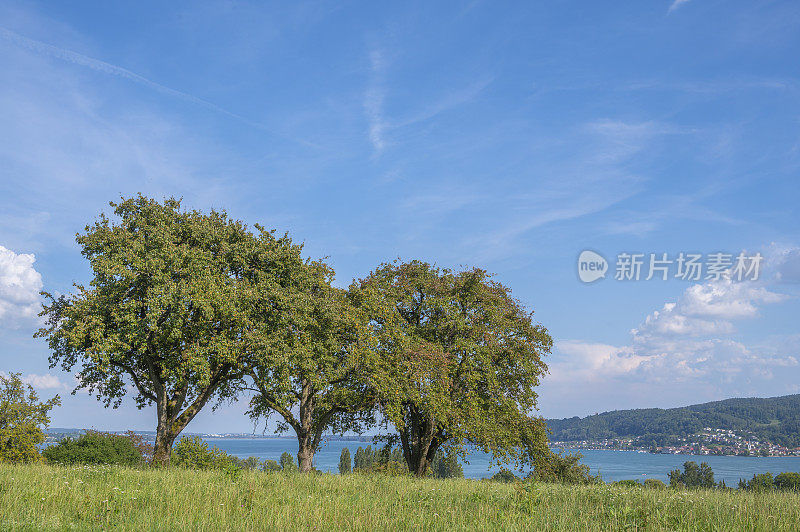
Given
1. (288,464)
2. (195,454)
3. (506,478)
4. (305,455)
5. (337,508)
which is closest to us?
(337,508)

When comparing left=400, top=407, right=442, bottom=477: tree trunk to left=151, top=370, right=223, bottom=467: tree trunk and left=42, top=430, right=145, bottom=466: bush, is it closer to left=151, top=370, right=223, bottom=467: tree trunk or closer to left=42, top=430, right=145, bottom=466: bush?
left=151, top=370, right=223, bottom=467: tree trunk

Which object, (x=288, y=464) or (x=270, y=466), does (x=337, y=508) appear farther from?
(x=288, y=464)

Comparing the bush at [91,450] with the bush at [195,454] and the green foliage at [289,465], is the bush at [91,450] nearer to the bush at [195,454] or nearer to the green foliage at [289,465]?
the bush at [195,454]

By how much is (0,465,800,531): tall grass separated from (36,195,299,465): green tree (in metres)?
10.0

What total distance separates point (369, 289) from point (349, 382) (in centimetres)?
562

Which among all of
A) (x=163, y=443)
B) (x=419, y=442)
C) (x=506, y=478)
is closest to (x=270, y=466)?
(x=163, y=443)

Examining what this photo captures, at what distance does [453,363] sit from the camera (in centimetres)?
3161

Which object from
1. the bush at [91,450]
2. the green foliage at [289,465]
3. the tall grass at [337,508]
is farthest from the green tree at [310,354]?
the tall grass at [337,508]

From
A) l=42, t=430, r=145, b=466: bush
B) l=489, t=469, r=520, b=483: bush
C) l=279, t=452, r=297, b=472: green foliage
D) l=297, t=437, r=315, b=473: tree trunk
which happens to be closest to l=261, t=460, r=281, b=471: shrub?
l=279, t=452, r=297, b=472: green foliage

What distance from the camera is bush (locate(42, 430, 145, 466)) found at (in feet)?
89.1

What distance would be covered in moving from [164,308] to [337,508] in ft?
55.1

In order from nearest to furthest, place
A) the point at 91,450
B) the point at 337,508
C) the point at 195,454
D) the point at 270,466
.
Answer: the point at 337,508 → the point at 270,466 → the point at 91,450 → the point at 195,454

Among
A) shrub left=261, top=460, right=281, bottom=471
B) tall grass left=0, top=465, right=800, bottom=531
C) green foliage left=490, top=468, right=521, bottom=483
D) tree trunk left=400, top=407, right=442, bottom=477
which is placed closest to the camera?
tall grass left=0, top=465, right=800, bottom=531

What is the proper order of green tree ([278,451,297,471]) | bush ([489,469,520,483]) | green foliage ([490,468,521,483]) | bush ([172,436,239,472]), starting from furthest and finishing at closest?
bush ([172,436,239,472]) < green tree ([278,451,297,471]) < bush ([489,469,520,483]) < green foliage ([490,468,521,483])
